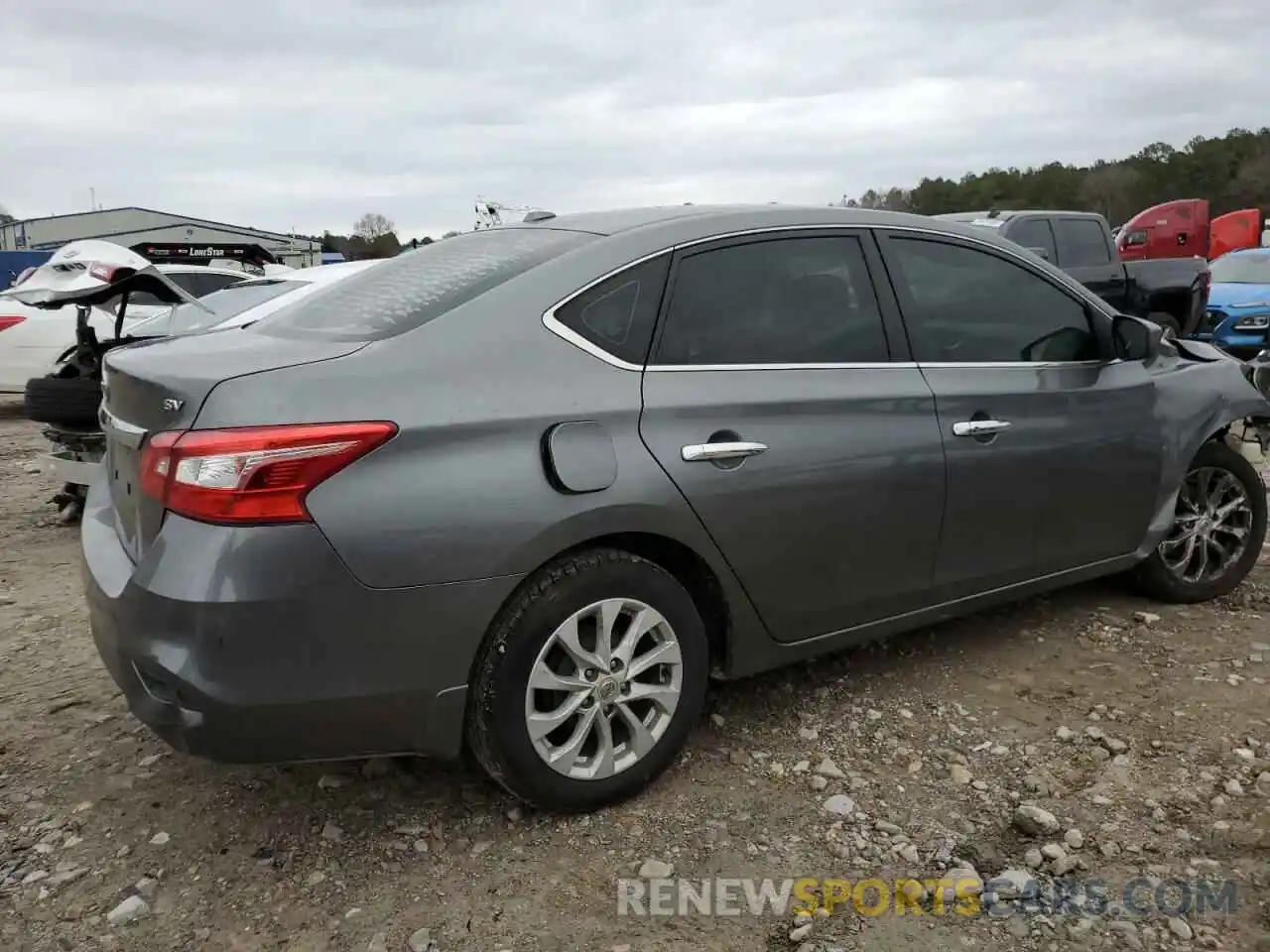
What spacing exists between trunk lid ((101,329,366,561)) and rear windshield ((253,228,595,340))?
12 cm

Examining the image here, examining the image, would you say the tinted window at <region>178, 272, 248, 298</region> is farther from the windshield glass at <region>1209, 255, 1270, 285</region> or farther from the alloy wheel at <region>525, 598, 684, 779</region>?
the windshield glass at <region>1209, 255, 1270, 285</region>

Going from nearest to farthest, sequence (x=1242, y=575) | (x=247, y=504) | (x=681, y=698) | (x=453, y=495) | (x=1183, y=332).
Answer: (x=247, y=504)
(x=453, y=495)
(x=681, y=698)
(x=1242, y=575)
(x=1183, y=332)

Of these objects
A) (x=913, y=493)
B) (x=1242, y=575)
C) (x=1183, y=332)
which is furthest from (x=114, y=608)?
(x=1183, y=332)

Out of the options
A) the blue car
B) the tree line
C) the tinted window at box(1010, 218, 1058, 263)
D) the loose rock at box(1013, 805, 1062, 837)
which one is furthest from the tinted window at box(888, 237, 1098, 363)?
the tree line

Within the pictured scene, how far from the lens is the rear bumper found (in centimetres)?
217

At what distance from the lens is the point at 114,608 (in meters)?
2.40

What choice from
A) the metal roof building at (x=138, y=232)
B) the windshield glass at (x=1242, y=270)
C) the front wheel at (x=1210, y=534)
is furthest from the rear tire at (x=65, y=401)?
the metal roof building at (x=138, y=232)

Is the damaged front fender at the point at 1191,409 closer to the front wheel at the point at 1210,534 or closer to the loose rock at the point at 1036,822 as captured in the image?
the front wheel at the point at 1210,534

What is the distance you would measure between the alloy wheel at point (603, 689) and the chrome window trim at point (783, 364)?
2.12ft

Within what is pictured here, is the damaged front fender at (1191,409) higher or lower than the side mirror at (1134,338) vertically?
lower

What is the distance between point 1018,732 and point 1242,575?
1.83 meters

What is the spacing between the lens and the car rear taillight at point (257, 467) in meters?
2.17

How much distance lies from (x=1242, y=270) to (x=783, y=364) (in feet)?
42.4

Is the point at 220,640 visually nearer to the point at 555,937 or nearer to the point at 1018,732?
the point at 555,937
